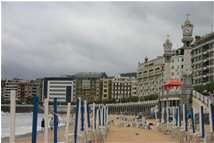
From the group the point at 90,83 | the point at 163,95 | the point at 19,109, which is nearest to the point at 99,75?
the point at 90,83

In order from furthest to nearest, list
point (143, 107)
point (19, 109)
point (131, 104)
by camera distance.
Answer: point (19, 109) < point (131, 104) < point (143, 107)

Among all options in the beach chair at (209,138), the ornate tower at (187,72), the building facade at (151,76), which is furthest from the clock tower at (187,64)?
the building facade at (151,76)

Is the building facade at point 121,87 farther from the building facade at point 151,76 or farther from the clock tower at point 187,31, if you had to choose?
the clock tower at point 187,31

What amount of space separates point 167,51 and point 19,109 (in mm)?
84521

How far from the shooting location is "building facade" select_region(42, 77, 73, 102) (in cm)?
14138

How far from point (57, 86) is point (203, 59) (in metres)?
85.0

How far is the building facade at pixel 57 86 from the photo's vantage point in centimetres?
14138

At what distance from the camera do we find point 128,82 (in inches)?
5482

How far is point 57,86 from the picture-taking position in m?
144

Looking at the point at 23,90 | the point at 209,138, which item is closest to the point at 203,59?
the point at 209,138

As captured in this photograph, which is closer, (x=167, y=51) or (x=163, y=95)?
(x=163, y=95)

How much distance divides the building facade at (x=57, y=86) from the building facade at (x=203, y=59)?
7526cm

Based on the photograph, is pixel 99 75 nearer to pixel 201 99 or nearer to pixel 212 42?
pixel 212 42

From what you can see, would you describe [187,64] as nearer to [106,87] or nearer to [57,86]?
[106,87]
